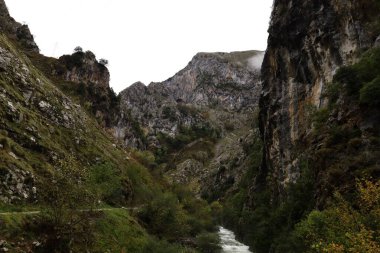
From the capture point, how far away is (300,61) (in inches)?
3307

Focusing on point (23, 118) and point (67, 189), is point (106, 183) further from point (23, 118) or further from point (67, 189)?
point (67, 189)

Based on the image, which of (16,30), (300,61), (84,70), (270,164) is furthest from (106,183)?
(16,30)

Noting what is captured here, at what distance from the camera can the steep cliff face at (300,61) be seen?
225 ft

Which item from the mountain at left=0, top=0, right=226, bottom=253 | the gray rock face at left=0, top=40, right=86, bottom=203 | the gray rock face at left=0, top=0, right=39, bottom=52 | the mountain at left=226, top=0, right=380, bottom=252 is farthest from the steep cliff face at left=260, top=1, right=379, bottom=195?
the gray rock face at left=0, top=0, right=39, bottom=52

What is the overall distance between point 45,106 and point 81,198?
119 feet

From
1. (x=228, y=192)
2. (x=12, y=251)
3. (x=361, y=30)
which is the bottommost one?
(x=228, y=192)

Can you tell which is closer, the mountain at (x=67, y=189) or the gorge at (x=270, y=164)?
the gorge at (x=270, y=164)

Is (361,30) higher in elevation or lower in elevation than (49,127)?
higher

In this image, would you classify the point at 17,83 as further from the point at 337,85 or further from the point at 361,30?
the point at 361,30

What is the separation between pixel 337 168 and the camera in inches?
1866

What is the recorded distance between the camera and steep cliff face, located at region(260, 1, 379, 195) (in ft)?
225

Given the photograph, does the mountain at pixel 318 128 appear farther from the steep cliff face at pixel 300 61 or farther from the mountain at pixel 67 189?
the mountain at pixel 67 189

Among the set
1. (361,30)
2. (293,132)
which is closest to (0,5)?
(293,132)

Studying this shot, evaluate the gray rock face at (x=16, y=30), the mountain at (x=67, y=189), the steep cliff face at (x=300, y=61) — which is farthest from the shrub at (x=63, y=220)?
the gray rock face at (x=16, y=30)
